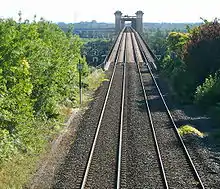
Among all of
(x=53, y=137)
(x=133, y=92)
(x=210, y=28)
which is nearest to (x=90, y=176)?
(x=53, y=137)

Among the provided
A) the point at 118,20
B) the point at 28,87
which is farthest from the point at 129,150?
the point at 118,20

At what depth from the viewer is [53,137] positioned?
A: 19188mm

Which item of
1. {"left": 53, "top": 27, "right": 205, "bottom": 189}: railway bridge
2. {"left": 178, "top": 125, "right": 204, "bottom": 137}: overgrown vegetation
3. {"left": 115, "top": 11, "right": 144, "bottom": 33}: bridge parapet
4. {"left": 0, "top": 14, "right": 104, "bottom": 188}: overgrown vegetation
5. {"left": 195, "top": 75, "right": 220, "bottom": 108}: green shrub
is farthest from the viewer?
{"left": 115, "top": 11, "right": 144, "bottom": 33}: bridge parapet

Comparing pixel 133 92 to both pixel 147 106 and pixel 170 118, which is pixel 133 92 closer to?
pixel 147 106

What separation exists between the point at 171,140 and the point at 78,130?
14.1 ft

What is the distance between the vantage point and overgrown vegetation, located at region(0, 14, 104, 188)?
14547mm

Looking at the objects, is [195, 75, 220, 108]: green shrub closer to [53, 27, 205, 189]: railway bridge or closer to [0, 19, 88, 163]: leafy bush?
[53, 27, 205, 189]: railway bridge

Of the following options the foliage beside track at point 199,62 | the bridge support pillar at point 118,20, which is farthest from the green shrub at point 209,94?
the bridge support pillar at point 118,20

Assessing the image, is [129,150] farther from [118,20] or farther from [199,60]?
[118,20]

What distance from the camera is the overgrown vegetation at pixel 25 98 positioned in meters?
14.5

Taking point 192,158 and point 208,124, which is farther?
point 208,124

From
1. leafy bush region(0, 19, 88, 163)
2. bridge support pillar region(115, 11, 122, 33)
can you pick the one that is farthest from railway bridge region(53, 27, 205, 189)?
bridge support pillar region(115, 11, 122, 33)

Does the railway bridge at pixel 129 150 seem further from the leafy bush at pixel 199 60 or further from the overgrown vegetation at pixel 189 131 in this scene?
the leafy bush at pixel 199 60

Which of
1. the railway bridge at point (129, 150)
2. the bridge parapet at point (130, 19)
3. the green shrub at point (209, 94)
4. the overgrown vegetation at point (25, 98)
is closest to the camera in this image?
the railway bridge at point (129, 150)
